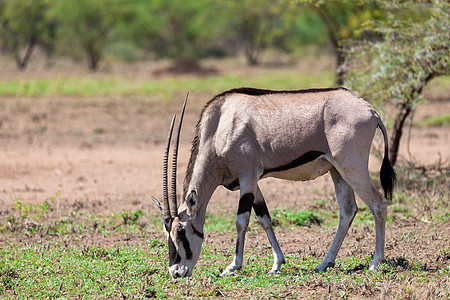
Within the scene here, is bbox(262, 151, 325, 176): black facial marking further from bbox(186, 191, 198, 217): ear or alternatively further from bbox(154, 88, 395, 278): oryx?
bbox(186, 191, 198, 217): ear

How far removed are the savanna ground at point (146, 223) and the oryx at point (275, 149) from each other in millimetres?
490

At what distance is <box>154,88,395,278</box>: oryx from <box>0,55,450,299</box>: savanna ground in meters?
0.49

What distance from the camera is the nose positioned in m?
6.17

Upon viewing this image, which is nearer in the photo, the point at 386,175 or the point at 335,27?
the point at 386,175

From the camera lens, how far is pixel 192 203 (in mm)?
6234

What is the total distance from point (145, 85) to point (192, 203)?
59.3 ft

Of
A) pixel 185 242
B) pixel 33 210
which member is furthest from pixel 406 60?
pixel 33 210

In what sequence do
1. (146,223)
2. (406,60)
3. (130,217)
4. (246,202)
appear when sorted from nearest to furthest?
(246,202), (146,223), (130,217), (406,60)

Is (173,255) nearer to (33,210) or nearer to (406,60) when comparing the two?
(33,210)

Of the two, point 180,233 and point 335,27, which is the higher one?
point 335,27

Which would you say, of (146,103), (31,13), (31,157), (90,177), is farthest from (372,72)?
(31,13)

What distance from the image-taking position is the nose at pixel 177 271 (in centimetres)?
617

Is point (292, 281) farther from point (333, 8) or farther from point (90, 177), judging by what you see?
point (333, 8)

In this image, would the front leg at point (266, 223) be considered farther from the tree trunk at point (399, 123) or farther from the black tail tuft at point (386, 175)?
the tree trunk at point (399, 123)
